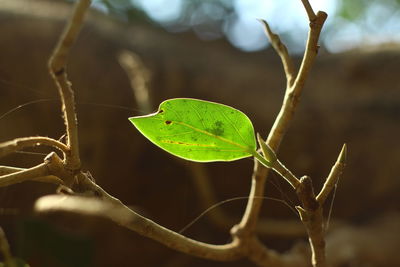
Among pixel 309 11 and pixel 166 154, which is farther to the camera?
pixel 166 154

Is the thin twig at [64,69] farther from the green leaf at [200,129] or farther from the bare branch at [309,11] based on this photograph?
the bare branch at [309,11]

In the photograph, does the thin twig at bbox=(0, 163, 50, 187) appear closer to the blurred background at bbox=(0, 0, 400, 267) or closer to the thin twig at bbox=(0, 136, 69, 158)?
the thin twig at bbox=(0, 136, 69, 158)

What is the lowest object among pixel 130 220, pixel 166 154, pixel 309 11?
pixel 166 154

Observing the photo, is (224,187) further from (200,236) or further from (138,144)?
(138,144)

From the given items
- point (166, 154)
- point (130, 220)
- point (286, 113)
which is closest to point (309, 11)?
point (286, 113)

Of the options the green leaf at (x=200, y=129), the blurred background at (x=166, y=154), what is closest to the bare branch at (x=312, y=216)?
the green leaf at (x=200, y=129)

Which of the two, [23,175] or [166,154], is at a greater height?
[23,175]

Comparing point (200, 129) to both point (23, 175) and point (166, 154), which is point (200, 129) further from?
point (166, 154)
